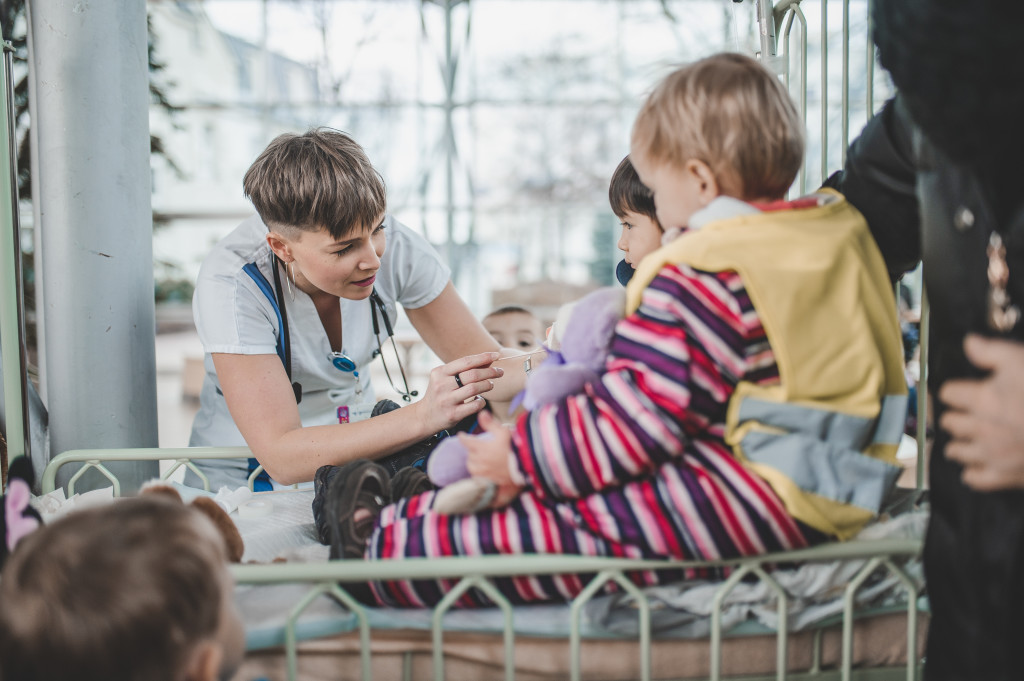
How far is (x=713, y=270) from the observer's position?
3.53 feet

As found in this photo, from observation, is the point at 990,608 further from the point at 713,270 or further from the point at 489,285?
the point at 489,285

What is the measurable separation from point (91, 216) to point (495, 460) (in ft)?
4.48

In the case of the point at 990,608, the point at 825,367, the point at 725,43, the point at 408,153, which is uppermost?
the point at 725,43

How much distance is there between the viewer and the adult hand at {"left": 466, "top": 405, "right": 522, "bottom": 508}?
3.77ft

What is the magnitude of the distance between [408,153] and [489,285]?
4.96 ft

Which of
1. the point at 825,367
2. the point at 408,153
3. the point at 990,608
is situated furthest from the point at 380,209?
Answer: the point at 408,153

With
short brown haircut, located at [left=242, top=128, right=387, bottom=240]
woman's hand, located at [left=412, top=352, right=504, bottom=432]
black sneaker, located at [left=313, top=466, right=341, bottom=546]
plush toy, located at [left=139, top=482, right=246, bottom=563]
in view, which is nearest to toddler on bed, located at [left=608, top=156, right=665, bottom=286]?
woman's hand, located at [left=412, top=352, right=504, bottom=432]

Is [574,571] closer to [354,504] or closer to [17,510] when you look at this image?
[354,504]

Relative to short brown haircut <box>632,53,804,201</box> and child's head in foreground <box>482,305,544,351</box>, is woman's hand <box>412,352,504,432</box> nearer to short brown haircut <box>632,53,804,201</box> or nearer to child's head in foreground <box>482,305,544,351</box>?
short brown haircut <box>632,53,804,201</box>

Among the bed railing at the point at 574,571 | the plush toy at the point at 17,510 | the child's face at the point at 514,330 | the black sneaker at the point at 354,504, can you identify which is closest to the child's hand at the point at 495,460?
the bed railing at the point at 574,571

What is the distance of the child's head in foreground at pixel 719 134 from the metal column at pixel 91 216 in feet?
4.57

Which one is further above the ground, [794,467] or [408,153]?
[408,153]

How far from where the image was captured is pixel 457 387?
1.58 meters

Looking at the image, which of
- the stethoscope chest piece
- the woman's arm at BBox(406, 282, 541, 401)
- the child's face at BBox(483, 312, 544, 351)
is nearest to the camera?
the stethoscope chest piece
